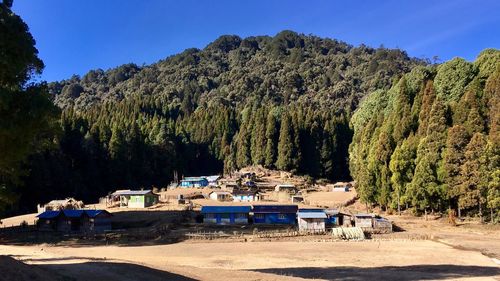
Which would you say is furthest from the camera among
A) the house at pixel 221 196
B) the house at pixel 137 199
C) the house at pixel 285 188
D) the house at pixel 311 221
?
the house at pixel 285 188

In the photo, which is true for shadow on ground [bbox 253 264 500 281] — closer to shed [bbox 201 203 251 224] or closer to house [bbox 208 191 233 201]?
shed [bbox 201 203 251 224]

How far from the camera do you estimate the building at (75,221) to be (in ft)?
195

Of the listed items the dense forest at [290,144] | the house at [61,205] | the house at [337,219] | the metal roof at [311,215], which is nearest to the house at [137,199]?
the house at [61,205]

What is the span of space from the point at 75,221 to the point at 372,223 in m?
38.2

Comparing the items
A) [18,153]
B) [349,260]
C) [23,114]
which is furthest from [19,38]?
[349,260]

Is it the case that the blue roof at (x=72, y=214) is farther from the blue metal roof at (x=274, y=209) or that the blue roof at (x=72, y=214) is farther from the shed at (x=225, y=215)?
the blue metal roof at (x=274, y=209)

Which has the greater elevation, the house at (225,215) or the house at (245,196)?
the house at (245,196)

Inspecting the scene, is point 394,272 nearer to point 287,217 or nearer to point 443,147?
point 287,217

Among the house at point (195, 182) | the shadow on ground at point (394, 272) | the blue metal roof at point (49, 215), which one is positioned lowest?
the shadow on ground at point (394, 272)

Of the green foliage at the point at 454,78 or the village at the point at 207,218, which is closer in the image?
the village at the point at 207,218

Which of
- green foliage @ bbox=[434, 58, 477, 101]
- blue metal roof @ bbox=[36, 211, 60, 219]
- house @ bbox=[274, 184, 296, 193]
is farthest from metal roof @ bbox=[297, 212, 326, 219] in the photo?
blue metal roof @ bbox=[36, 211, 60, 219]

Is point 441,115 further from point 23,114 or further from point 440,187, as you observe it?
point 23,114

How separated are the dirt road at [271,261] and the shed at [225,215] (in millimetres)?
12477

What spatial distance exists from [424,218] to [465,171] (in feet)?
32.6
